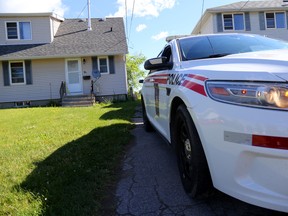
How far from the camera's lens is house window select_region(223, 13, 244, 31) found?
2370 centimetres

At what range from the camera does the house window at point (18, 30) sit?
20344 millimetres

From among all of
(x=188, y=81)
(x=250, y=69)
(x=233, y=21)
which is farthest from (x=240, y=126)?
Answer: (x=233, y=21)

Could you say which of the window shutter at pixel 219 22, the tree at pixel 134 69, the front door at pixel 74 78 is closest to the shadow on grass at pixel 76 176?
the front door at pixel 74 78

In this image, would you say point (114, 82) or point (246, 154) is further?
point (114, 82)

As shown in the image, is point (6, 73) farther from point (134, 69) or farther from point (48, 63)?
point (134, 69)

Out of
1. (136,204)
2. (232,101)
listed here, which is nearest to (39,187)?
(136,204)

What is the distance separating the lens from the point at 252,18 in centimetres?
2405

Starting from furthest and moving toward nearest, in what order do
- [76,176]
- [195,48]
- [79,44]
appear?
[79,44] → [195,48] → [76,176]

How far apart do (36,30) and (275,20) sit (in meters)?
16.8

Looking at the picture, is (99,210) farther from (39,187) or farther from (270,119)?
(270,119)

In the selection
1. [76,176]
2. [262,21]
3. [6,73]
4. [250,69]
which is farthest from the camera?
[262,21]

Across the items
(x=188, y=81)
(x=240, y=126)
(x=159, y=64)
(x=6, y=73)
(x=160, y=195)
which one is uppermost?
(x=6, y=73)

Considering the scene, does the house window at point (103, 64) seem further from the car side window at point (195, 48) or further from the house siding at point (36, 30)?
the car side window at point (195, 48)

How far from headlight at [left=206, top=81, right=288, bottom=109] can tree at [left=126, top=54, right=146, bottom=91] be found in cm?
4544
